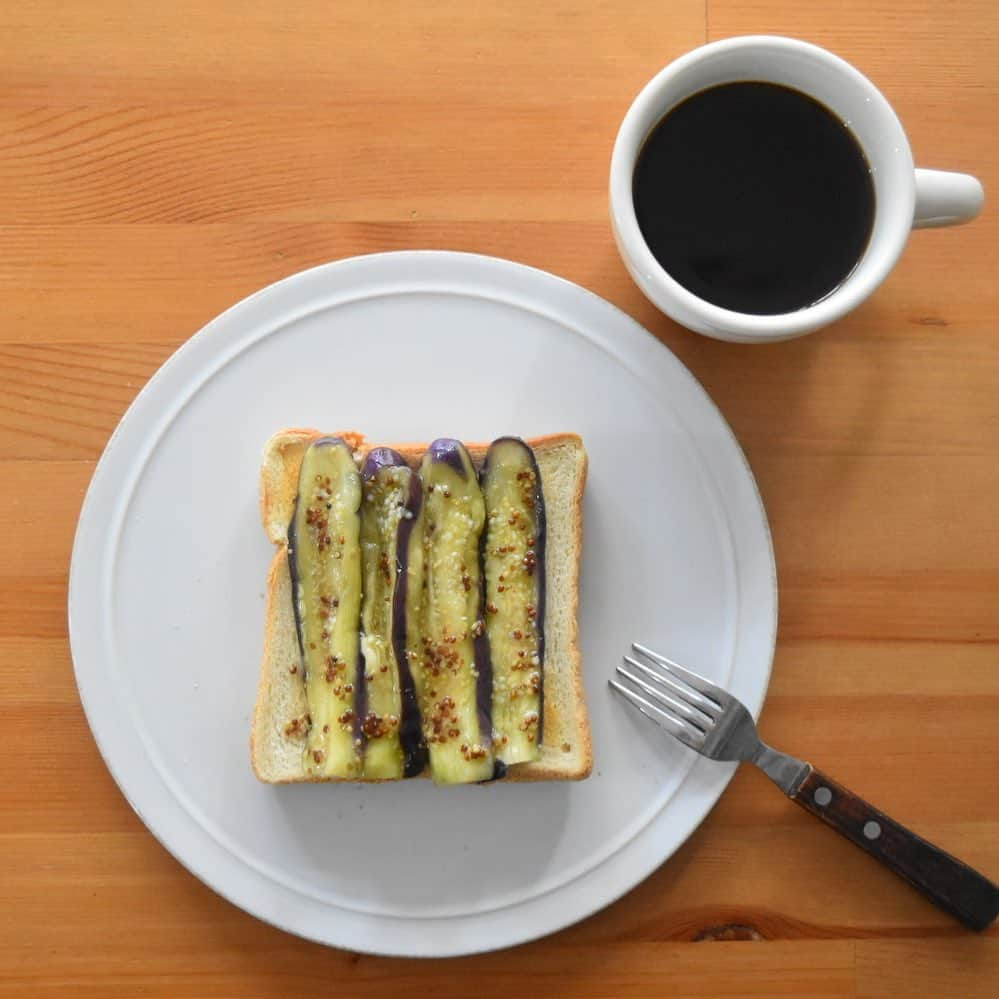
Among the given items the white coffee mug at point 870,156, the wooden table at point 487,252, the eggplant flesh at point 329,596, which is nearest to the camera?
the white coffee mug at point 870,156

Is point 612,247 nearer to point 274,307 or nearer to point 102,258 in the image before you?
point 274,307

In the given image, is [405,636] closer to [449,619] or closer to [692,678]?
[449,619]

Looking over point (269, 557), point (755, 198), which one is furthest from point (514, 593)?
point (755, 198)

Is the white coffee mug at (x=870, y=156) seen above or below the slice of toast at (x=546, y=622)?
above

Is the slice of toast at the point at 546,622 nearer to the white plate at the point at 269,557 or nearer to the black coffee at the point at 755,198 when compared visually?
the white plate at the point at 269,557

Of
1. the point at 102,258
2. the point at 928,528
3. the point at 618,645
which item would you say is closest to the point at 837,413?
the point at 928,528

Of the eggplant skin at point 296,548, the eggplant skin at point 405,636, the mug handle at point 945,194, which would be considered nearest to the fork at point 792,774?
the eggplant skin at point 405,636
